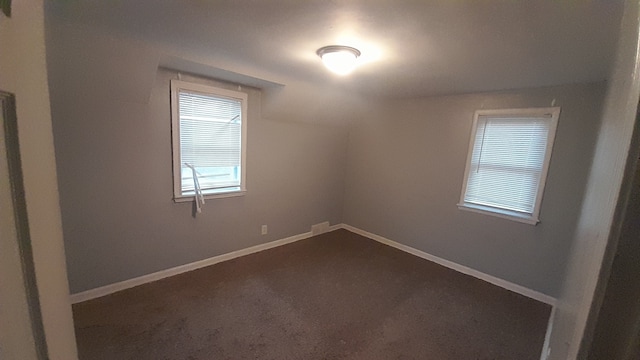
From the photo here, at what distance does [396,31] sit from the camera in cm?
150

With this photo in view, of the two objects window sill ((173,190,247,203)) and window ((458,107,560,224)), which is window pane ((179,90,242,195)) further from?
window ((458,107,560,224))

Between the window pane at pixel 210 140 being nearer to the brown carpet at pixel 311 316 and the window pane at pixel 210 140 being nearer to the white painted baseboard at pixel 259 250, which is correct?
the white painted baseboard at pixel 259 250

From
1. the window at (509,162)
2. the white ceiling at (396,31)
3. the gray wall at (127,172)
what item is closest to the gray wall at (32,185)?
the white ceiling at (396,31)

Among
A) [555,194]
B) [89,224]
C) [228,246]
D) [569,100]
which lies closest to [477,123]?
Answer: [569,100]

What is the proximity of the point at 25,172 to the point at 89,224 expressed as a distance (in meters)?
2.41

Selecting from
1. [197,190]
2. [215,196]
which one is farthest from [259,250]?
[197,190]

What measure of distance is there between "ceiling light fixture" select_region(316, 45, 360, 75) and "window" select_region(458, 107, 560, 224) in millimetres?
1883

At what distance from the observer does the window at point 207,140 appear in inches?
103

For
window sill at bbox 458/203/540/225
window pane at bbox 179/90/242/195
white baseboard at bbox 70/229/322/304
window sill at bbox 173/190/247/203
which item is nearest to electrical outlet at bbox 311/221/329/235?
white baseboard at bbox 70/229/322/304

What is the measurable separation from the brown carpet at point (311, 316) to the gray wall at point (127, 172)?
0.31 metres

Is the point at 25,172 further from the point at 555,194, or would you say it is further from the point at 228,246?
the point at 555,194

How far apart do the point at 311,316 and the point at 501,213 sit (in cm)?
232

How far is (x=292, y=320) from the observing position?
219 cm

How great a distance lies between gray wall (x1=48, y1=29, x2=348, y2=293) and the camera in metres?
1.97
